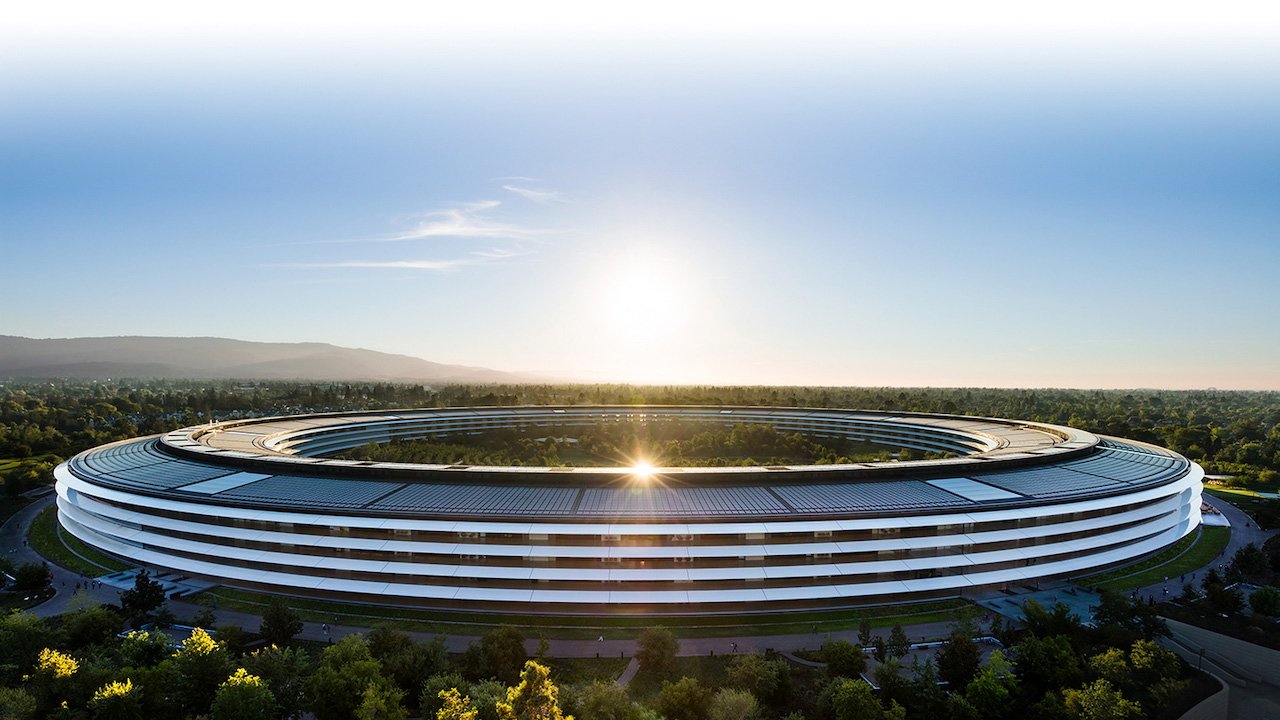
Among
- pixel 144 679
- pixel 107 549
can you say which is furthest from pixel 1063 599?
pixel 107 549

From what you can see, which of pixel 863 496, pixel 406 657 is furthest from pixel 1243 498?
pixel 406 657

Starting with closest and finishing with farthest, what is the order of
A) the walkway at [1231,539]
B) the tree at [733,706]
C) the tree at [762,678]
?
1. the tree at [733,706]
2. the tree at [762,678]
3. the walkway at [1231,539]

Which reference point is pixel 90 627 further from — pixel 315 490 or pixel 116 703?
pixel 315 490

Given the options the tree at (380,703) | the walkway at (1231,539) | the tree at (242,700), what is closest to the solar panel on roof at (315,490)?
the tree at (242,700)

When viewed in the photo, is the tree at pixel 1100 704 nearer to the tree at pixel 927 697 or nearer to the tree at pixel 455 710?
the tree at pixel 927 697

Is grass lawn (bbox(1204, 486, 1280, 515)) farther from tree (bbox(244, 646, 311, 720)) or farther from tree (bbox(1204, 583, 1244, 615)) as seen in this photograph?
tree (bbox(244, 646, 311, 720))

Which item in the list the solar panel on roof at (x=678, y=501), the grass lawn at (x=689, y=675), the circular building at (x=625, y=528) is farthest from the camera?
the solar panel on roof at (x=678, y=501)

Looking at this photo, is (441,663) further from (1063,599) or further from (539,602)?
(1063,599)

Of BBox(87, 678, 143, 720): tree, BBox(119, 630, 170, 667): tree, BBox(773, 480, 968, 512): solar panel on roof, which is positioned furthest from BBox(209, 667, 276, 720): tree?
BBox(773, 480, 968, 512): solar panel on roof
